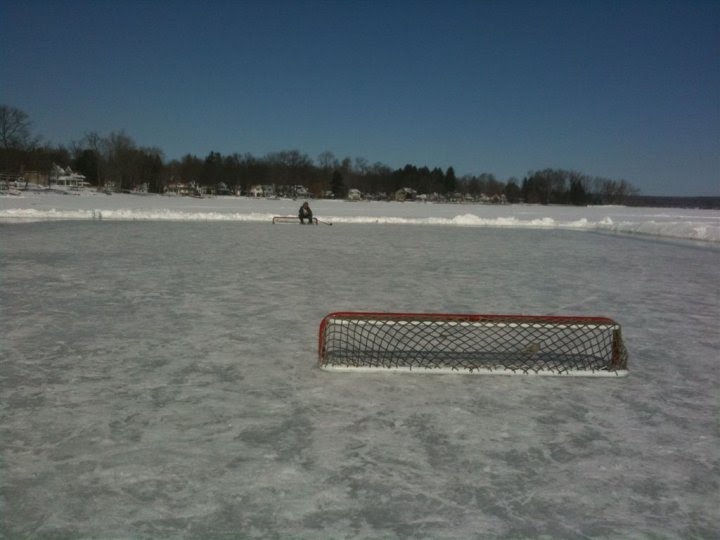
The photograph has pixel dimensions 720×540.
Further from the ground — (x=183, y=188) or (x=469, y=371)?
(x=183, y=188)

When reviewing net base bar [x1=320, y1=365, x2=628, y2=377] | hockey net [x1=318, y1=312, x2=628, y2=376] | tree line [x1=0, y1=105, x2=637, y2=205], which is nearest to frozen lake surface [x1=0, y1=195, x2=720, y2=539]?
net base bar [x1=320, y1=365, x2=628, y2=377]

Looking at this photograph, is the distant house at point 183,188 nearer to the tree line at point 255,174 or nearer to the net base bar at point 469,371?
the tree line at point 255,174

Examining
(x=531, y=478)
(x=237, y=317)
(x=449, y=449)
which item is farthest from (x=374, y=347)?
(x=531, y=478)

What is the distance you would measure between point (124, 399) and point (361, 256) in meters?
A: 9.44

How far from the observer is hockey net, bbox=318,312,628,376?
191 inches

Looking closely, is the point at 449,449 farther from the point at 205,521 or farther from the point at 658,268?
the point at 658,268

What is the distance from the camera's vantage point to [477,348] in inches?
225

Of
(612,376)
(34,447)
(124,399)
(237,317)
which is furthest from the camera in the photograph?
(237,317)

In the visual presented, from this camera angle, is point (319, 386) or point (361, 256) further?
point (361, 256)

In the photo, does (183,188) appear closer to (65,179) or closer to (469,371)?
(65,179)

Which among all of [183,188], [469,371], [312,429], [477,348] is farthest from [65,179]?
[312,429]

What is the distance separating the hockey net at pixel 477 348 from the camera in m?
4.84

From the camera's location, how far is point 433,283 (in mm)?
9328

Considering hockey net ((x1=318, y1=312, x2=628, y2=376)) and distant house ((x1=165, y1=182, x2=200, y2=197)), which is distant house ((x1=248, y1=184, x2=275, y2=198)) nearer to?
distant house ((x1=165, y1=182, x2=200, y2=197))
